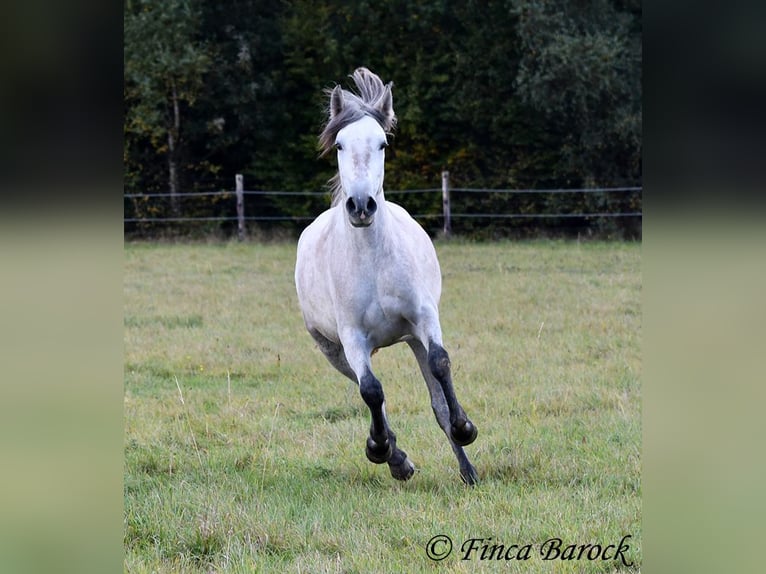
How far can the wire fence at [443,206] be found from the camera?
61.1ft

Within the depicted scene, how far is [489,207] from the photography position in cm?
1919

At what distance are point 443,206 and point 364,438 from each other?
13.6 meters

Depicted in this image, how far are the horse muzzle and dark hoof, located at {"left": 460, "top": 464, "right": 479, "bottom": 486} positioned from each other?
1546mm

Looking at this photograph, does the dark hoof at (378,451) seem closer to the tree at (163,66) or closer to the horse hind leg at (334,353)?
the horse hind leg at (334,353)

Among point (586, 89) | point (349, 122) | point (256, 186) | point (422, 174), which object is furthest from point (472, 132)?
point (349, 122)

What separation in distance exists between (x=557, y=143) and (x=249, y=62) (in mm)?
7559

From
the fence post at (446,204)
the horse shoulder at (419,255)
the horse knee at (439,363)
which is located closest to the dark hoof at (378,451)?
the horse knee at (439,363)

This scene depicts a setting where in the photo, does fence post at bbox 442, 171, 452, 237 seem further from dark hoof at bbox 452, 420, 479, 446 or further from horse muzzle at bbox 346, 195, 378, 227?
horse muzzle at bbox 346, 195, 378, 227

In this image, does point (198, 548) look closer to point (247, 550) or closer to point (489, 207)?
point (247, 550)

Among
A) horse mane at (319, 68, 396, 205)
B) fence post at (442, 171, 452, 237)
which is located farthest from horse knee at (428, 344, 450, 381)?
fence post at (442, 171, 452, 237)

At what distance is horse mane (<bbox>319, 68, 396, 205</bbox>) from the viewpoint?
397cm

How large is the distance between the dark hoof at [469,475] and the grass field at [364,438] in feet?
0.17

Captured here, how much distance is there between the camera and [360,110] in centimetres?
400
